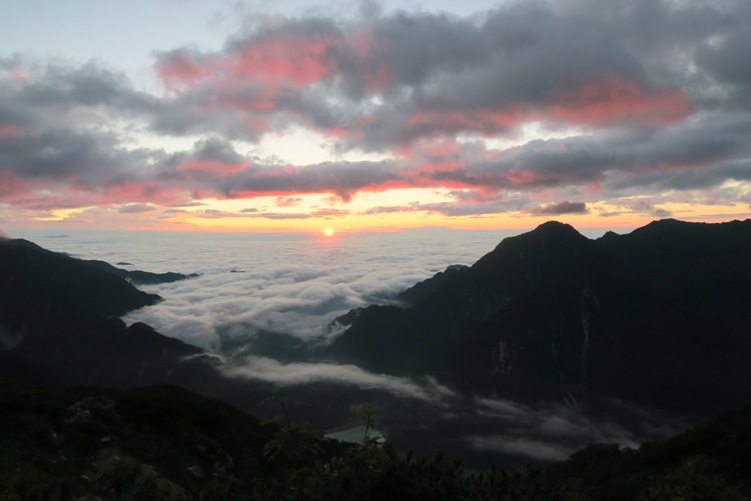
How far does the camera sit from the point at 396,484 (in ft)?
61.4

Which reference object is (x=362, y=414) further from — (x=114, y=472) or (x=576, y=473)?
(x=576, y=473)

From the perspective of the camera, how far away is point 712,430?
71062 millimetres

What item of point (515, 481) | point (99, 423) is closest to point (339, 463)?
point (515, 481)

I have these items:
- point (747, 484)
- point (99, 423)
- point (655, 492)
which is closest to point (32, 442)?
→ point (99, 423)

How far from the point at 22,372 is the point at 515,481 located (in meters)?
228

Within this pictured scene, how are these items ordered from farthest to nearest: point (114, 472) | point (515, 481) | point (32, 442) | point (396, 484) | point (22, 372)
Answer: point (22, 372)
point (32, 442)
point (114, 472)
point (515, 481)
point (396, 484)

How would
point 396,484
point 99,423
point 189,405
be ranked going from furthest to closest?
1. point 189,405
2. point 99,423
3. point 396,484

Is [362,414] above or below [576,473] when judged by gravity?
above

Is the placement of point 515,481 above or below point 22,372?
above

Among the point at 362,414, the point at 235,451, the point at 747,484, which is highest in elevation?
the point at 362,414

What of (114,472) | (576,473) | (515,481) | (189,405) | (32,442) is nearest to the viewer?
(515,481)

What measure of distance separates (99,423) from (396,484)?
50.1m

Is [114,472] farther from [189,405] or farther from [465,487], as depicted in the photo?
[189,405]

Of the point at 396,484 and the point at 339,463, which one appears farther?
the point at 339,463
